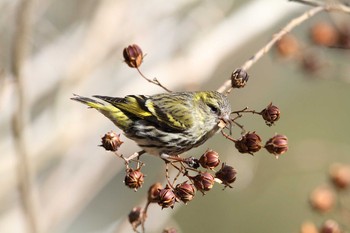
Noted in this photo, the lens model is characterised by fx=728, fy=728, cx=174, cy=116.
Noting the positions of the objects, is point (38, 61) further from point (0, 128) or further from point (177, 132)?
point (177, 132)

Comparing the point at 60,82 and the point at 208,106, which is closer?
the point at 208,106

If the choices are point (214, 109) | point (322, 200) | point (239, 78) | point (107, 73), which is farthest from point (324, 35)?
point (107, 73)

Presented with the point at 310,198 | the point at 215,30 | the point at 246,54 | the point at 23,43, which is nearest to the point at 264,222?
the point at 246,54

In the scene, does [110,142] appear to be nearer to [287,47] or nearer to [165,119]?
→ [165,119]

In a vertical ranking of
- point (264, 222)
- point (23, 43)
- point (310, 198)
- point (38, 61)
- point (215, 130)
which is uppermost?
point (38, 61)

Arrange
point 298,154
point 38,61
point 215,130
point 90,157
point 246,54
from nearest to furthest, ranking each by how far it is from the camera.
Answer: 1. point 215,130
2. point 298,154
3. point 90,157
4. point 38,61
5. point 246,54

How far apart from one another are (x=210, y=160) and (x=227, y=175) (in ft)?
0.28

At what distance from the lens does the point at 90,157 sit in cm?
504

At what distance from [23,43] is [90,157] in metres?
1.56

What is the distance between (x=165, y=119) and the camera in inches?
141

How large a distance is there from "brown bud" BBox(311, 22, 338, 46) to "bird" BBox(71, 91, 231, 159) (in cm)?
96

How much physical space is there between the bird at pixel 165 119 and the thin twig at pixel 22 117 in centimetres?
44

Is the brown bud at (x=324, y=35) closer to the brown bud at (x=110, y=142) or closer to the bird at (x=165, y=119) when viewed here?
the bird at (x=165, y=119)

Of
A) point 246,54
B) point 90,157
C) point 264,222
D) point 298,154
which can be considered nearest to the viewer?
point 298,154
